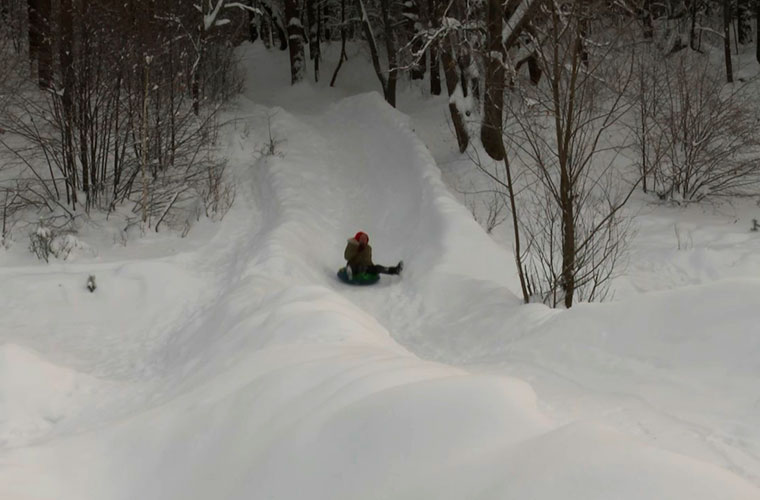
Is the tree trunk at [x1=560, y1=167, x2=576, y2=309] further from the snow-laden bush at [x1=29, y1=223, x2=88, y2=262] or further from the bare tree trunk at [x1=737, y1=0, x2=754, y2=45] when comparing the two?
the bare tree trunk at [x1=737, y1=0, x2=754, y2=45]

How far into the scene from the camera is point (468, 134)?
15.6m

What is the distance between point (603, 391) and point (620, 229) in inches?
302

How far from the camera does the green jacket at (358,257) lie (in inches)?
371

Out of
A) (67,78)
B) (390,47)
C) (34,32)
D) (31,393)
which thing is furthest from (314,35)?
(31,393)

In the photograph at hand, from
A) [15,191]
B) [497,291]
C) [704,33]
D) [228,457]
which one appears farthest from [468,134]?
[704,33]

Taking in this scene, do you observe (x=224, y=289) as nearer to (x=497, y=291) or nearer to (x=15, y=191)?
(x=497, y=291)

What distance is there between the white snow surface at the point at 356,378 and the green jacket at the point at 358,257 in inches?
14.9

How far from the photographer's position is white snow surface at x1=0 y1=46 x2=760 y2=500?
2.67 m

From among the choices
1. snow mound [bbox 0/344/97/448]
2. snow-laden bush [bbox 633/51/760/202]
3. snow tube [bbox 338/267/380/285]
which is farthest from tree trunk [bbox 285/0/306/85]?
snow mound [bbox 0/344/97/448]

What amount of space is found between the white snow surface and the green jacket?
1.24 ft

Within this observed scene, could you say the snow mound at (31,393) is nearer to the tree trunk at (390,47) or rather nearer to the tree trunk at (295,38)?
the tree trunk at (390,47)

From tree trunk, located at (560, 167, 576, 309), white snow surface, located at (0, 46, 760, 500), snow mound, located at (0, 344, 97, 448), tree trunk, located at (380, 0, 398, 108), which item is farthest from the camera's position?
tree trunk, located at (380, 0, 398, 108)

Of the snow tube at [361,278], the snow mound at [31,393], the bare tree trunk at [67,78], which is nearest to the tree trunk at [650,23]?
the snow tube at [361,278]

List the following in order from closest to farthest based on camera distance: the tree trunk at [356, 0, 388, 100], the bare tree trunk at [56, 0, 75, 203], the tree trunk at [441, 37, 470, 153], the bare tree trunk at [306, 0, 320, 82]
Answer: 1. the bare tree trunk at [56, 0, 75, 203]
2. the tree trunk at [441, 37, 470, 153]
3. the tree trunk at [356, 0, 388, 100]
4. the bare tree trunk at [306, 0, 320, 82]
